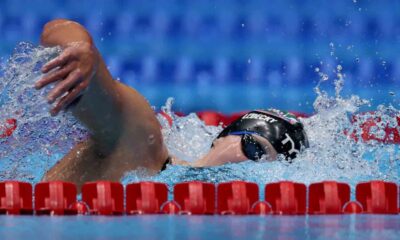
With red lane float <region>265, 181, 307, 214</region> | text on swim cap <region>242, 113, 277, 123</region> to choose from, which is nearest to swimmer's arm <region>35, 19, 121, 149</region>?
red lane float <region>265, 181, 307, 214</region>

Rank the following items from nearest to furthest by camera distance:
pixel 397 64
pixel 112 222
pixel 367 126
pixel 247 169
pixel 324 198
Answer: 1. pixel 112 222
2. pixel 324 198
3. pixel 247 169
4. pixel 367 126
5. pixel 397 64

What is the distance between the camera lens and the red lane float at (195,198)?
2.26m

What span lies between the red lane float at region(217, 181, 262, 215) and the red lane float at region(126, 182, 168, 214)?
→ 0.18 meters

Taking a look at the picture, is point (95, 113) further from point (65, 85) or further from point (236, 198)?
point (236, 198)

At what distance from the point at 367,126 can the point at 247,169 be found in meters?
2.24

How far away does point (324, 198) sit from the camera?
234cm

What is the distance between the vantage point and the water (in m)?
2.48

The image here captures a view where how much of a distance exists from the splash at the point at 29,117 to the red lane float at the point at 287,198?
0.67 metres

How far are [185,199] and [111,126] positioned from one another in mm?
352

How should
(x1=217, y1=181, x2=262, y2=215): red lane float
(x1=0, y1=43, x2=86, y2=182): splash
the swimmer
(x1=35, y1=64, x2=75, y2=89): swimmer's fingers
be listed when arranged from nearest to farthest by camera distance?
(x1=35, y1=64, x2=75, y2=89): swimmer's fingers, the swimmer, (x1=217, y1=181, x2=262, y2=215): red lane float, (x1=0, y1=43, x2=86, y2=182): splash

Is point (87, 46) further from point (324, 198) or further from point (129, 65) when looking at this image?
point (129, 65)

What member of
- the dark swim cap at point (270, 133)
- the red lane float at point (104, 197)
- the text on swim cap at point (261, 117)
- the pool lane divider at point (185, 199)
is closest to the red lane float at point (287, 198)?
the pool lane divider at point (185, 199)

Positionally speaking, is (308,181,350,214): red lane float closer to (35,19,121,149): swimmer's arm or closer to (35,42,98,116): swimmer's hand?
(35,19,121,149): swimmer's arm

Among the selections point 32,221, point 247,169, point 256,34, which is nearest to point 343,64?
point 256,34
